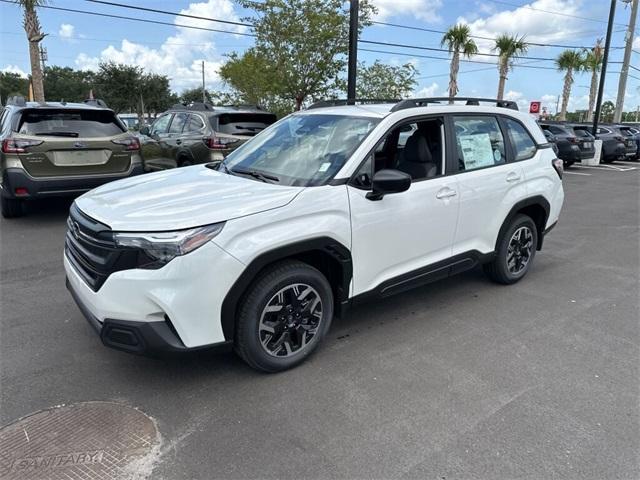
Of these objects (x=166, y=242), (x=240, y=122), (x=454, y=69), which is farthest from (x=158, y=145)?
(x=454, y=69)

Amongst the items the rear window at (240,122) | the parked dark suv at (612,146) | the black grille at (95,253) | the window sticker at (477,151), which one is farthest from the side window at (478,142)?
the parked dark suv at (612,146)

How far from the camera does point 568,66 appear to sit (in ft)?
106

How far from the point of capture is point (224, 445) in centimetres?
254

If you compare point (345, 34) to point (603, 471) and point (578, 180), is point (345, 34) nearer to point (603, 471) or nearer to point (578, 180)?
point (578, 180)

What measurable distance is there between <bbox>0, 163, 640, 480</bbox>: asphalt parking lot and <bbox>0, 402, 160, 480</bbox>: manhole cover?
0.08 metres

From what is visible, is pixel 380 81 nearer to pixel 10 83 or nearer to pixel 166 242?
pixel 166 242

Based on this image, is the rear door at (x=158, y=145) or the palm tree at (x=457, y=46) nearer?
the rear door at (x=158, y=145)

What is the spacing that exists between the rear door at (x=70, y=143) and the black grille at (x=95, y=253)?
391 centimetres

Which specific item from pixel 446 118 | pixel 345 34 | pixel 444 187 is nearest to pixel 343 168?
pixel 444 187

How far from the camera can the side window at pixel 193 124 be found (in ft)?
28.3

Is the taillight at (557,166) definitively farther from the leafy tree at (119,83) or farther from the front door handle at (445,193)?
the leafy tree at (119,83)

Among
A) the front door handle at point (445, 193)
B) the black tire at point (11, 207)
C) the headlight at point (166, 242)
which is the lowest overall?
the black tire at point (11, 207)

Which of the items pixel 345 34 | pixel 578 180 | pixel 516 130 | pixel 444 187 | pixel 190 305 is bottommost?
pixel 578 180

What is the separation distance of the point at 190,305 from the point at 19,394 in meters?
1.28
